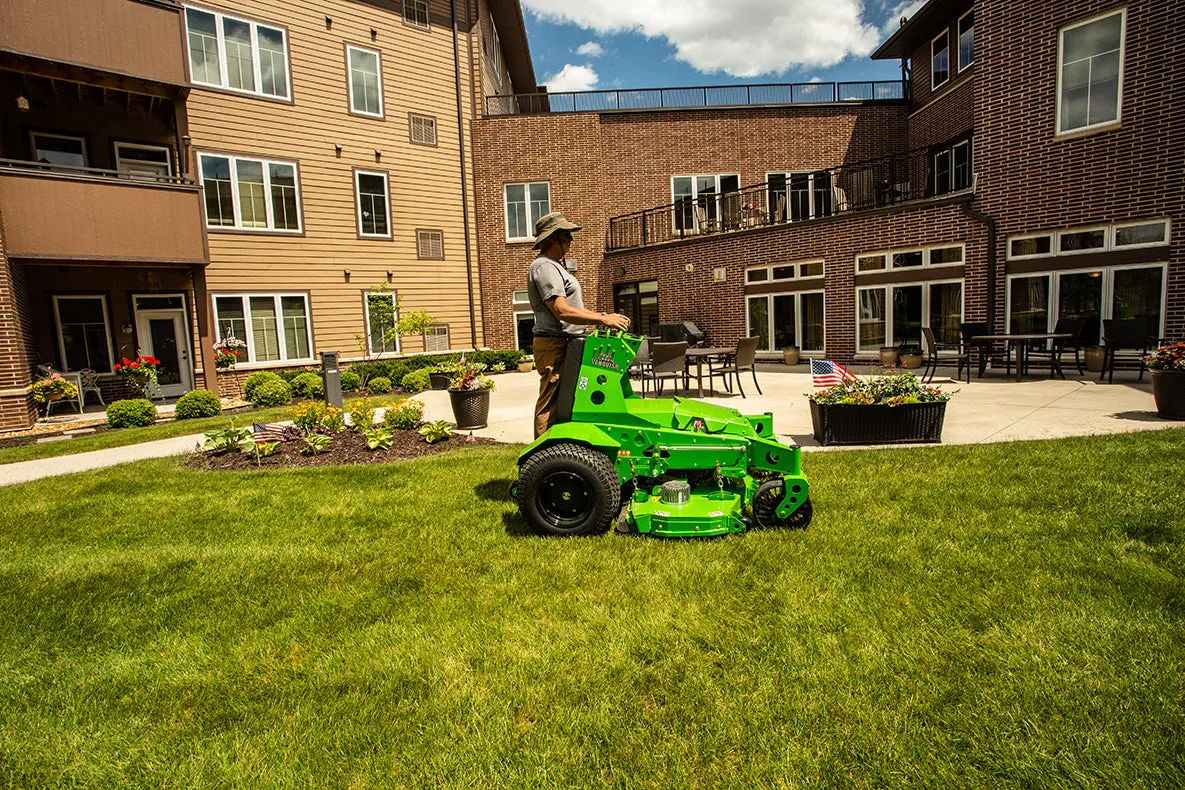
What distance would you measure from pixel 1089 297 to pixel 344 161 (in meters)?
17.3

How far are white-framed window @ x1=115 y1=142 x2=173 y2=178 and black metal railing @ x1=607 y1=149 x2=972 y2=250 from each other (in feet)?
40.1

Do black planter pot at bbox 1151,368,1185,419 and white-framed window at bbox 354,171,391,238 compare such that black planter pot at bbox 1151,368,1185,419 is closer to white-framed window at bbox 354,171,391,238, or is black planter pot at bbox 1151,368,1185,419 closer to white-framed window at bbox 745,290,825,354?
white-framed window at bbox 745,290,825,354

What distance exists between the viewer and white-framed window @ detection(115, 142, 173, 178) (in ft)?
47.2

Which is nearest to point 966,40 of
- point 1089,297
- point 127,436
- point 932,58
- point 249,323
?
point 932,58

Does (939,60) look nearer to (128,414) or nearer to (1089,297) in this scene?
(1089,297)

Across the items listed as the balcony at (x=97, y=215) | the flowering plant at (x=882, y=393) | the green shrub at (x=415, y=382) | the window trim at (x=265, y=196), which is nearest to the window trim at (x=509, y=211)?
the window trim at (x=265, y=196)

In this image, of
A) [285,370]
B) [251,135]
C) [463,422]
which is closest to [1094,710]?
[463,422]

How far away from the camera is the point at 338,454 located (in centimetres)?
727

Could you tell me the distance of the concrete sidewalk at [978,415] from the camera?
6.46 m

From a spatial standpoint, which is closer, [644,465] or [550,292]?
[644,465]

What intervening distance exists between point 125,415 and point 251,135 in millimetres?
8111

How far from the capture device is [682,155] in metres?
20.5

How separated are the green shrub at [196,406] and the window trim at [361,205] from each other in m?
6.78

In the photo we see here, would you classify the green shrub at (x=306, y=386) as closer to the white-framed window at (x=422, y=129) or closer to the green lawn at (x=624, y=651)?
the white-framed window at (x=422, y=129)
